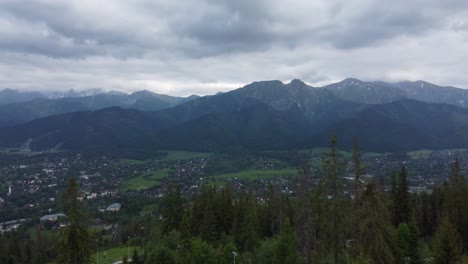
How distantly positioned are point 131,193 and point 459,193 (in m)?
128

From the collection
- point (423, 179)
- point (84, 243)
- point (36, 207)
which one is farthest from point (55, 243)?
point (423, 179)

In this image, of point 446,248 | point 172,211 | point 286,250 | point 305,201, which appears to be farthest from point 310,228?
point 172,211

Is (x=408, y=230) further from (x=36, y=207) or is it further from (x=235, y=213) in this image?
(x=36, y=207)

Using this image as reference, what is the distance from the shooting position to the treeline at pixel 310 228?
26016mm

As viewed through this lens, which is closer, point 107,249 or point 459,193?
point 459,193

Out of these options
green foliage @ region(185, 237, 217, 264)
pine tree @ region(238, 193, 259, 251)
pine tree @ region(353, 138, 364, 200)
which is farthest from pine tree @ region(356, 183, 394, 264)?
pine tree @ region(238, 193, 259, 251)

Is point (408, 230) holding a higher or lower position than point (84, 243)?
lower

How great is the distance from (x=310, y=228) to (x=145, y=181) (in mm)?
143723

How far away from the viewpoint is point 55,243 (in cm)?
2581

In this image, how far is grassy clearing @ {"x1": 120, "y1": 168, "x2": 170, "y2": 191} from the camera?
16718 cm

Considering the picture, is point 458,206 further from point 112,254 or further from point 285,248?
point 112,254

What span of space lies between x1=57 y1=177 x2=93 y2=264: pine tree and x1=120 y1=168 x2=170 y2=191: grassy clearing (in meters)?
142

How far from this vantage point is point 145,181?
584 feet

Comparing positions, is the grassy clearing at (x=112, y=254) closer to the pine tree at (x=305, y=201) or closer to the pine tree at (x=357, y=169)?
the pine tree at (x=305, y=201)
